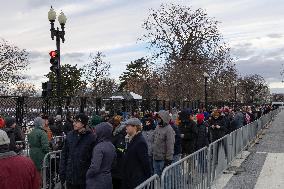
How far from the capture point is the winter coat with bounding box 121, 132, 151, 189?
6543mm

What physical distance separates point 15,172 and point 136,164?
7.81 ft

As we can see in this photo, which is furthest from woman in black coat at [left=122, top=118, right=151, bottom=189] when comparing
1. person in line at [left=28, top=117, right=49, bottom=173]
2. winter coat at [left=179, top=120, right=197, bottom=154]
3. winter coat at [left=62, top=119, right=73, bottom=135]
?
winter coat at [left=62, top=119, right=73, bottom=135]

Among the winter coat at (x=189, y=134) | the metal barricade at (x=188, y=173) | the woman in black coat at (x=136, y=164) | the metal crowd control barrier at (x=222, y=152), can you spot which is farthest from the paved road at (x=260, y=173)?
the woman in black coat at (x=136, y=164)

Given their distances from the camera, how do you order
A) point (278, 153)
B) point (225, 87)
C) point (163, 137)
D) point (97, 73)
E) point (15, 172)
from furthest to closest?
point (97, 73), point (225, 87), point (278, 153), point (163, 137), point (15, 172)

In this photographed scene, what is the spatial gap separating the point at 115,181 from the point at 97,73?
63.8m

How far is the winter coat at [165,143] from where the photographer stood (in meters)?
9.32

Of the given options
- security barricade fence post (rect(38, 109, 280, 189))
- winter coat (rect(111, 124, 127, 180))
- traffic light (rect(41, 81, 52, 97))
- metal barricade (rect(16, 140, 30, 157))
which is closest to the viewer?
security barricade fence post (rect(38, 109, 280, 189))

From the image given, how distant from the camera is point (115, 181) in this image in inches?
274

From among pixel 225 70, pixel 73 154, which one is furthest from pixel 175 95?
pixel 73 154

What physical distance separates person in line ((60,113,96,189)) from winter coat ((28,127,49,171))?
7.26 ft

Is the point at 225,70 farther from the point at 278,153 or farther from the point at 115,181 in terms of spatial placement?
the point at 115,181

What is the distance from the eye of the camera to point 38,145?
9156 millimetres

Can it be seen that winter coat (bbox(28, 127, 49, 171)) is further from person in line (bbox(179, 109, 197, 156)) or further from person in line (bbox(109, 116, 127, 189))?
person in line (bbox(179, 109, 197, 156))

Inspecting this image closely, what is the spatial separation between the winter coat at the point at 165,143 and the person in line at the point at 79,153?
2.76 metres
